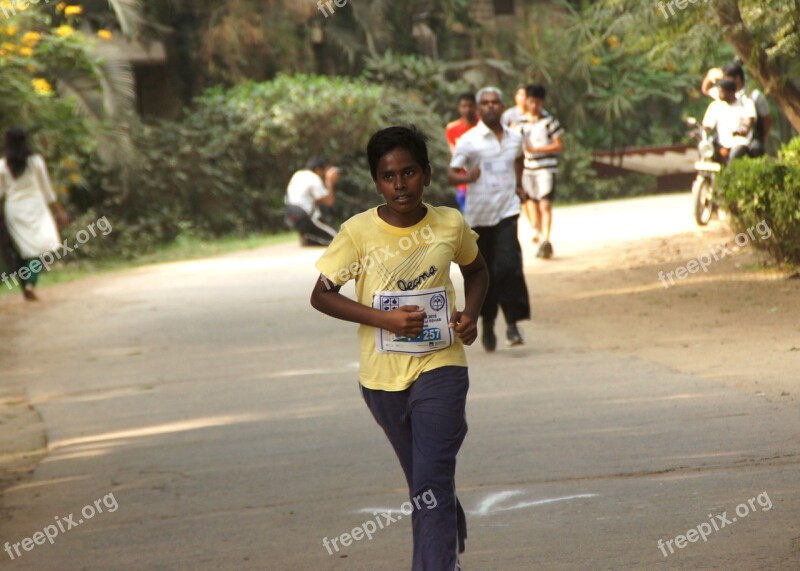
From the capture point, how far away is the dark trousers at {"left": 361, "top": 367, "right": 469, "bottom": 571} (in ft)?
14.1

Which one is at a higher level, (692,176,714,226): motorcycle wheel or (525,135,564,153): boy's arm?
(525,135,564,153): boy's arm

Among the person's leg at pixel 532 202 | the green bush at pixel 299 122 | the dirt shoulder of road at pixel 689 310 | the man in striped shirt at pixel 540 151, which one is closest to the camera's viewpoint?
the dirt shoulder of road at pixel 689 310

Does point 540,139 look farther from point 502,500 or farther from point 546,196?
point 502,500

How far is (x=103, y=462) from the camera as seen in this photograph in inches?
297

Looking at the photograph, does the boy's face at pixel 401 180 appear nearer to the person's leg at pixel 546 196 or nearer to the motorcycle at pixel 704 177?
the person's leg at pixel 546 196

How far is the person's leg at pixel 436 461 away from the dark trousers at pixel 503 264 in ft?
17.6

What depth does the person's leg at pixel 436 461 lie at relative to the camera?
430 centimetres

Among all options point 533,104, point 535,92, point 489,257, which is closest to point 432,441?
point 489,257

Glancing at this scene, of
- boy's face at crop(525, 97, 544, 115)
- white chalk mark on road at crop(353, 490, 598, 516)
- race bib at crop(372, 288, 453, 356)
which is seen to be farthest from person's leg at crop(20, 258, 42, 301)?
race bib at crop(372, 288, 453, 356)

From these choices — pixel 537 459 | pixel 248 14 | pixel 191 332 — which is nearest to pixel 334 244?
pixel 537 459

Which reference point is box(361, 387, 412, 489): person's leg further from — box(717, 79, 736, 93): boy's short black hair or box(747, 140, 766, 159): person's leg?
box(747, 140, 766, 159): person's leg

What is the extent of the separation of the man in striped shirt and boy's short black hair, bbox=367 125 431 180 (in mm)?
11464

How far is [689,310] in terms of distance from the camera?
11664mm

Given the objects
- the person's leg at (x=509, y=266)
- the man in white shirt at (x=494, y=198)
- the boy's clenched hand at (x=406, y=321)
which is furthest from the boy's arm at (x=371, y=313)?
the person's leg at (x=509, y=266)
